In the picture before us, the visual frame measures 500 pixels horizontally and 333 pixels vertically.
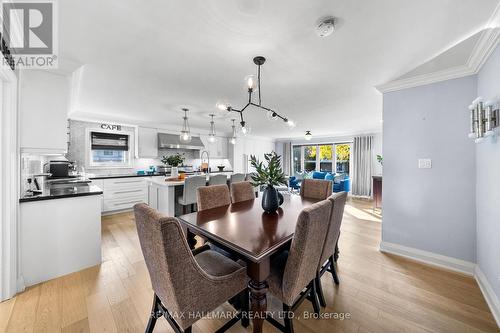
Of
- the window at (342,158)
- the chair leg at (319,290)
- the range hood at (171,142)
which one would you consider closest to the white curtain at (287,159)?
the window at (342,158)

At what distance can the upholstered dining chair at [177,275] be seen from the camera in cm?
90

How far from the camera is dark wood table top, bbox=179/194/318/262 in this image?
1134 millimetres

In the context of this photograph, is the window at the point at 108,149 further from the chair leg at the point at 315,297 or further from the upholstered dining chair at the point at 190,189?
the chair leg at the point at 315,297

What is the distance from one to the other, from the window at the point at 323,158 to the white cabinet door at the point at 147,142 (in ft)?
18.9

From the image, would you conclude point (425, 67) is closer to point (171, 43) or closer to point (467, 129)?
point (467, 129)

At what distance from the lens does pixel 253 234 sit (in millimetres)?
1312

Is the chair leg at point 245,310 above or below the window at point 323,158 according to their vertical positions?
below

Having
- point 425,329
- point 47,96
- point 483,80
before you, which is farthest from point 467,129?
point 47,96

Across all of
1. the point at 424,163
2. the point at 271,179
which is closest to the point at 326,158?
the point at 424,163

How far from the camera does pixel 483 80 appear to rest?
1.88m

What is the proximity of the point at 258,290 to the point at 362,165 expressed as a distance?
22.1 feet

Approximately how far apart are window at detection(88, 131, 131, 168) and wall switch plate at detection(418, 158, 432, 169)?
5.96m

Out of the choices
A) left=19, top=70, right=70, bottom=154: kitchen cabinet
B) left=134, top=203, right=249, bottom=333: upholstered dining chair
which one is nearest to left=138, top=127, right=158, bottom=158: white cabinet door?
left=19, top=70, right=70, bottom=154: kitchen cabinet

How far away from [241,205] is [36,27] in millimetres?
2269
